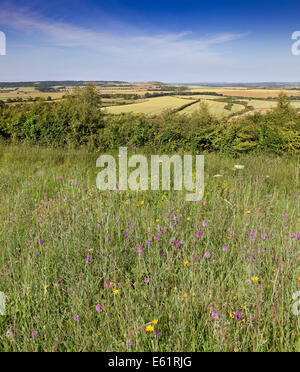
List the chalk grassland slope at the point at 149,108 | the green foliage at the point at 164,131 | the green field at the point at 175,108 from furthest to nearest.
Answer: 1. the chalk grassland slope at the point at 149,108
2. the green field at the point at 175,108
3. the green foliage at the point at 164,131

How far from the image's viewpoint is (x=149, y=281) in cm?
189

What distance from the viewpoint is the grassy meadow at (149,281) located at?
1504 mm

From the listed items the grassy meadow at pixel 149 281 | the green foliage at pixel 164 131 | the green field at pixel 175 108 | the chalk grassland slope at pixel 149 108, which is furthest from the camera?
the chalk grassland slope at pixel 149 108

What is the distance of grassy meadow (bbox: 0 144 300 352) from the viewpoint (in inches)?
59.2

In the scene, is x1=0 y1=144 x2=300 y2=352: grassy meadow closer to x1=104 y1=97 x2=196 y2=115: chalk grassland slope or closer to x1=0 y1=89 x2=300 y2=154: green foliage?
x1=0 y1=89 x2=300 y2=154: green foliage

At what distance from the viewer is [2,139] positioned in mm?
8023

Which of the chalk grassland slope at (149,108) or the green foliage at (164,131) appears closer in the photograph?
the green foliage at (164,131)

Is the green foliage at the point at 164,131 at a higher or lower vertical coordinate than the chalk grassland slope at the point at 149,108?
lower

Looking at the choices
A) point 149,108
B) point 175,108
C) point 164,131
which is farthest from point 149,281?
point 149,108

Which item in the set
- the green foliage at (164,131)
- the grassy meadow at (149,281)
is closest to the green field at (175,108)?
the green foliage at (164,131)

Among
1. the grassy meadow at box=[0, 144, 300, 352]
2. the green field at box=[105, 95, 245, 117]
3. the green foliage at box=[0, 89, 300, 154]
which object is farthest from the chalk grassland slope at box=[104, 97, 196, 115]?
the grassy meadow at box=[0, 144, 300, 352]

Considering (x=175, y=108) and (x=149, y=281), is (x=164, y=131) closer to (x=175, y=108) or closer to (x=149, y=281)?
(x=175, y=108)

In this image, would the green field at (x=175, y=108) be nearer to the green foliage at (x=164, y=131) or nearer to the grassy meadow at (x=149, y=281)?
the green foliage at (x=164, y=131)
